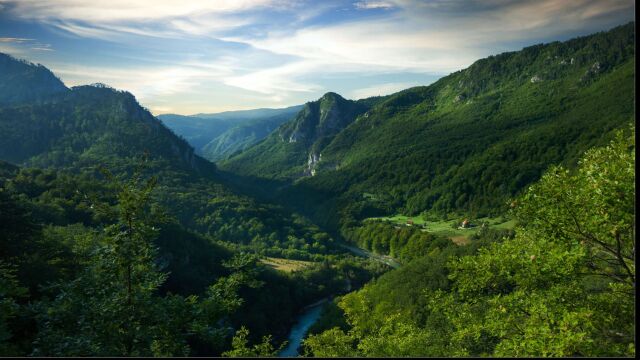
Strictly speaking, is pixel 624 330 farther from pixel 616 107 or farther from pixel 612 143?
pixel 616 107

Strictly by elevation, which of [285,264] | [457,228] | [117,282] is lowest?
[285,264]

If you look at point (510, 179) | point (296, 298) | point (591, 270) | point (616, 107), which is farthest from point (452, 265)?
point (616, 107)

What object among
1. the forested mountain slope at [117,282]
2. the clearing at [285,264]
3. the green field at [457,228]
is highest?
the forested mountain slope at [117,282]

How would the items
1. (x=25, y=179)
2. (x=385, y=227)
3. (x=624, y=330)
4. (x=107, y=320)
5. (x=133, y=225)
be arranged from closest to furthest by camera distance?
(x=107, y=320), (x=133, y=225), (x=624, y=330), (x=25, y=179), (x=385, y=227)

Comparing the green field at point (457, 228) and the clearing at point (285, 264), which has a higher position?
the green field at point (457, 228)

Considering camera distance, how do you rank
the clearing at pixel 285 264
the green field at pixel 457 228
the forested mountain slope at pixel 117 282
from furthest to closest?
the green field at pixel 457 228
the clearing at pixel 285 264
the forested mountain slope at pixel 117 282

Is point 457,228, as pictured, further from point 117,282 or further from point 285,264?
point 117,282

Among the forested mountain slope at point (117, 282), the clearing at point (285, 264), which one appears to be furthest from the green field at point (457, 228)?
the forested mountain slope at point (117, 282)

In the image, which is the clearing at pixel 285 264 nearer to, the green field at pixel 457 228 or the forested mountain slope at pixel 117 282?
the forested mountain slope at pixel 117 282

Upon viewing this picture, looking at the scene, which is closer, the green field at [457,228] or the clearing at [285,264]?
the clearing at [285,264]

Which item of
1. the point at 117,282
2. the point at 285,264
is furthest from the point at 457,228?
the point at 117,282

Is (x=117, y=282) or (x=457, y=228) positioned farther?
(x=457, y=228)
